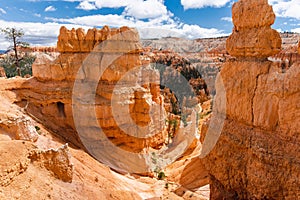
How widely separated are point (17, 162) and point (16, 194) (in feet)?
3.20

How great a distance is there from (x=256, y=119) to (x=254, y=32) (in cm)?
382

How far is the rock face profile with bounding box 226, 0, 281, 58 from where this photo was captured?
402 inches

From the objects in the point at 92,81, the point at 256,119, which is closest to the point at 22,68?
the point at 92,81

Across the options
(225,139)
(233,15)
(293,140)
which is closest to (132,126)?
(225,139)

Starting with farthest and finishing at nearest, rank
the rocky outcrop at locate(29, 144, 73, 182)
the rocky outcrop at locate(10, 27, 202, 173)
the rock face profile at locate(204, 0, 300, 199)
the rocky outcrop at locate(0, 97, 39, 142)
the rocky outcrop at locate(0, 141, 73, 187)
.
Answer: the rocky outcrop at locate(10, 27, 202, 173)
the rocky outcrop at locate(0, 97, 39, 142)
the rocky outcrop at locate(29, 144, 73, 182)
the rock face profile at locate(204, 0, 300, 199)
the rocky outcrop at locate(0, 141, 73, 187)

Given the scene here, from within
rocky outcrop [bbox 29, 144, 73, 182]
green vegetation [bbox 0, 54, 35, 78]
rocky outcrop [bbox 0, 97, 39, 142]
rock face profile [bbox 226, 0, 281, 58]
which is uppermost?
rock face profile [bbox 226, 0, 281, 58]

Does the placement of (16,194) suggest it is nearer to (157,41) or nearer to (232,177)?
(232,177)

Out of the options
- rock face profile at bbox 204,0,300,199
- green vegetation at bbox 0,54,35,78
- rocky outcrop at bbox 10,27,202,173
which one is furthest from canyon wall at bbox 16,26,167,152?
green vegetation at bbox 0,54,35,78

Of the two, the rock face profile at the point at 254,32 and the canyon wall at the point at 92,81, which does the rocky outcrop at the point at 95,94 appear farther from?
the rock face profile at the point at 254,32

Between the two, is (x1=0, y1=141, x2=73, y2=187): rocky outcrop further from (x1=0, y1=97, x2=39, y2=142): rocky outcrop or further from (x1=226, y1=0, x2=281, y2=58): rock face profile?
(x1=226, y1=0, x2=281, y2=58): rock face profile

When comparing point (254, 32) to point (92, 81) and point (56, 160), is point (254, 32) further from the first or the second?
point (92, 81)

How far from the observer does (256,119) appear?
10.1m

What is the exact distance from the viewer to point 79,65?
18078 mm

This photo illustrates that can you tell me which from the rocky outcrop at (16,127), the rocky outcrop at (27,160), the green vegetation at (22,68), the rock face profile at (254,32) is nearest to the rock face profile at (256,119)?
the rock face profile at (254,32)
